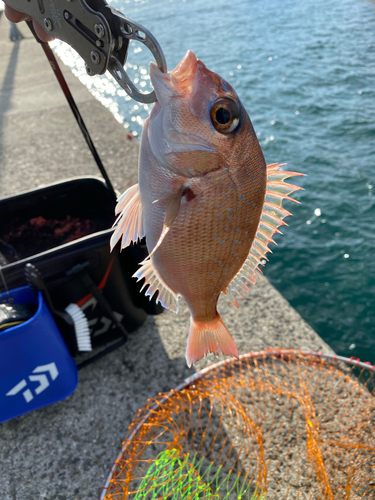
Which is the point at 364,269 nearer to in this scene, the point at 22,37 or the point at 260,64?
the point at 260,64

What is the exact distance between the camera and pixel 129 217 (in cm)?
141

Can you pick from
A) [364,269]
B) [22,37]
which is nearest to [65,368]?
[364,269]

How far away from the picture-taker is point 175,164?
1227 mm

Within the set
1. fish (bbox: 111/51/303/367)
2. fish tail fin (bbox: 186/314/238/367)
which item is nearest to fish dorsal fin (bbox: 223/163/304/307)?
fish (bbox: 111/51/303/367)

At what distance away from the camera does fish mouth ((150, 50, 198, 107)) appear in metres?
1.13

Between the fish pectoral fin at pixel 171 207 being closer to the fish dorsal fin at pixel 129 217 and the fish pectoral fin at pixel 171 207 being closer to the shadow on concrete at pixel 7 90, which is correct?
the fish dorsal fin at pixel 129 217

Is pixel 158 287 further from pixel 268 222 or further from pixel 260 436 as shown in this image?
pixel 260 436

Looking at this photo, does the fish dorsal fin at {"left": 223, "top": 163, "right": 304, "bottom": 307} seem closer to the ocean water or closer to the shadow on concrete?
the ocean water

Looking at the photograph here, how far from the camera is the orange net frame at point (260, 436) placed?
2.05 metres

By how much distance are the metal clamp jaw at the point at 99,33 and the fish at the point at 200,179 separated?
8 centimetres

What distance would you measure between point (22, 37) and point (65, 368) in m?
15.4

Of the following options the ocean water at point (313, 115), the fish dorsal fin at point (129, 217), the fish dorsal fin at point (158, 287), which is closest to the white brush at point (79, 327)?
the fish dorsal fin at point (158, 287)

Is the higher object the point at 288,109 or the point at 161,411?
the point at 288,109

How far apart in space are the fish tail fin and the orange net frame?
0.74m
